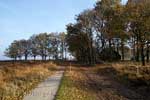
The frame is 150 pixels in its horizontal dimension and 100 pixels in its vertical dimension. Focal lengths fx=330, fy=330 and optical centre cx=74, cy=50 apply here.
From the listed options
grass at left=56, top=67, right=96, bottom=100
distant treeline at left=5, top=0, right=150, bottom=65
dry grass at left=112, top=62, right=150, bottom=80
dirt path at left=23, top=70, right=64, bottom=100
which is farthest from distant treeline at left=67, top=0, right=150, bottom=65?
dirt path at left=23, top=70, right=64, bottom=100

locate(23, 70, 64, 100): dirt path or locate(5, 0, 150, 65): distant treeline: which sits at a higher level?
locate(5, 0, 150, 65): distant treeline

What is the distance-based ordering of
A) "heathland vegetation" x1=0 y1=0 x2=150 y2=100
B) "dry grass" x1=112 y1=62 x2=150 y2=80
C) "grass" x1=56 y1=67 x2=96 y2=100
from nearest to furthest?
"grass" x1=56 y1=67 x2=96 y2=100, "heathland vegetation" x1=0 y1=0 x2=150 y2=100, "dry grass" x1=112 y1=62 x2=150 y2=80

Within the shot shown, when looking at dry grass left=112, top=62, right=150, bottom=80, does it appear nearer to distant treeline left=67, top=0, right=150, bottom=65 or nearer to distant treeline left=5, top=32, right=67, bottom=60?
distant treeline left=67, top=0, right=150, bottom=65

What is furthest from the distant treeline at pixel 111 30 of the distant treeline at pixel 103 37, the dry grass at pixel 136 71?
the dry grass at pixel 136 71

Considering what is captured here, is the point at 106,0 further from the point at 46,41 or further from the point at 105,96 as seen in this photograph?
the point at 46,41

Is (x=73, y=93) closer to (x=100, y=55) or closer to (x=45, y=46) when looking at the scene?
(x=100, y=55)

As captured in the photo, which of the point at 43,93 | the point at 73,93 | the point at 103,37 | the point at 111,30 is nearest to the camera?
the point at 43,93

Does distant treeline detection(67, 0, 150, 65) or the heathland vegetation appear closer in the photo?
the heathland vegetation

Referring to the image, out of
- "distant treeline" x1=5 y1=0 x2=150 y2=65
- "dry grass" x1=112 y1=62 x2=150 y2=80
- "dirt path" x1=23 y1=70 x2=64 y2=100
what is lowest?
"dirt path" x1=23 y1=70 x2=64 y2=100

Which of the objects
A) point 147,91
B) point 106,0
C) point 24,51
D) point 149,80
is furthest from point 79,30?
point 24,51

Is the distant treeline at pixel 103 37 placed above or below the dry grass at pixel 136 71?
above

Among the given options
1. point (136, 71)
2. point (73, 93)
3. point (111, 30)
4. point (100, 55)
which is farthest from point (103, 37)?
point (73, 93)

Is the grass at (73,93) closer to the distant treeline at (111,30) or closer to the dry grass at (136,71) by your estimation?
the dry grass at (136,71)

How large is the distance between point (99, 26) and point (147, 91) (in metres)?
52.2
